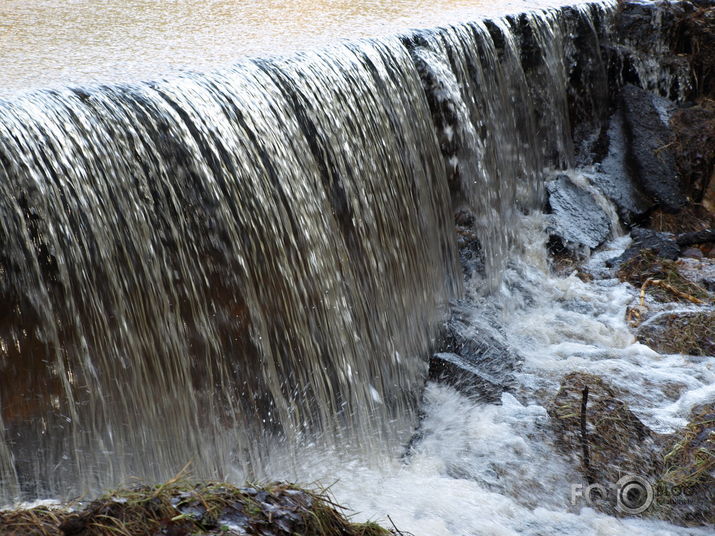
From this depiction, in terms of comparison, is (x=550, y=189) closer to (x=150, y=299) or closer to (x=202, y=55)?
(x=202, y=55)

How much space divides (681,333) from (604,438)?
162 centimetres

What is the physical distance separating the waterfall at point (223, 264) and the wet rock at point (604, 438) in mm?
905

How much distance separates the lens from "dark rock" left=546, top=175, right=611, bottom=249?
6.88m

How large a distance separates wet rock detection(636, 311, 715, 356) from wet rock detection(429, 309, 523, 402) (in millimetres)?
920

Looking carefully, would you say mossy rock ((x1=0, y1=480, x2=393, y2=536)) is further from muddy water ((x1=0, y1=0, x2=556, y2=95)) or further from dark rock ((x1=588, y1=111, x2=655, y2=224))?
dark rock ((x1=588, y1=111, x2=655, y2=224))

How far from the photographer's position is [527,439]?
4.38 meters

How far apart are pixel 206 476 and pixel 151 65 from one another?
2.40 meters

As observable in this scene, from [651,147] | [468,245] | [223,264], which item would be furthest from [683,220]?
[223,264]

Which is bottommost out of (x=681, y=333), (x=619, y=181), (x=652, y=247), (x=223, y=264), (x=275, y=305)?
(x=681, y=333)

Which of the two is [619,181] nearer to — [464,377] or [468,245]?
[468,245]

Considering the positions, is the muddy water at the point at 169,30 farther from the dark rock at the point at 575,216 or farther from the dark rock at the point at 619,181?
the dark rock at the point at 575,216

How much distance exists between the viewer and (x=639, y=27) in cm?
809

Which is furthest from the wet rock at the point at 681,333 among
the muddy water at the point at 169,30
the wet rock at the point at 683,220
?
the muddy water at the point at 169,30

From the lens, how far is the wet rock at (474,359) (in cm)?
484
